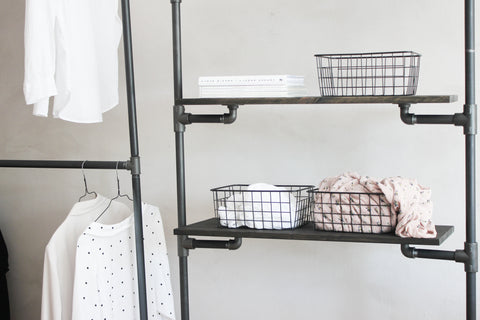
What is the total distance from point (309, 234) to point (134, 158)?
66 cm

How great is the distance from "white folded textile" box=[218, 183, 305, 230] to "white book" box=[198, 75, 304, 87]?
341 mm

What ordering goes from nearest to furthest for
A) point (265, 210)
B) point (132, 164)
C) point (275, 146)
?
point (265, 210), point (132, 164), point (275, 146)

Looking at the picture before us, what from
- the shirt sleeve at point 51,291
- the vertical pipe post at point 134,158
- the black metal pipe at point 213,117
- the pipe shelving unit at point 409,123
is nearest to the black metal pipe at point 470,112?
the pipe shelving unit at point 409,123

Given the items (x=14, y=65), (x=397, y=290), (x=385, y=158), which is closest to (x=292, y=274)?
(x=397, y=290)

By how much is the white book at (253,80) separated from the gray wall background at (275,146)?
42 cm

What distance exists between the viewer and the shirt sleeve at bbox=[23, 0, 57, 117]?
80.7 inches

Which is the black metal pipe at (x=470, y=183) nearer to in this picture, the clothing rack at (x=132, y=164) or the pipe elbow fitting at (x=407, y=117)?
the pipe elbow fitting at (x=407, y=117)

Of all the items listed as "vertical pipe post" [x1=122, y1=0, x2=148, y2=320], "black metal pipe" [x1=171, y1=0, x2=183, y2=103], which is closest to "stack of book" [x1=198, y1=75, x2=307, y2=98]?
"black metal pipe" [x1=171, y1=0, x2=183, y2=103]

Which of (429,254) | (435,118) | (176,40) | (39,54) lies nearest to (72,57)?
(39,54)

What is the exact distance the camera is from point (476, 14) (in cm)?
229

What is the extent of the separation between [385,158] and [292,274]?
0.59 metres

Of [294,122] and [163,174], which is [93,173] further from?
[294,122]

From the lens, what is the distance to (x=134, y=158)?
2.24 m

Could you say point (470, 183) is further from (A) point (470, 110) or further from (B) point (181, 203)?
(B) point (181, 203)
